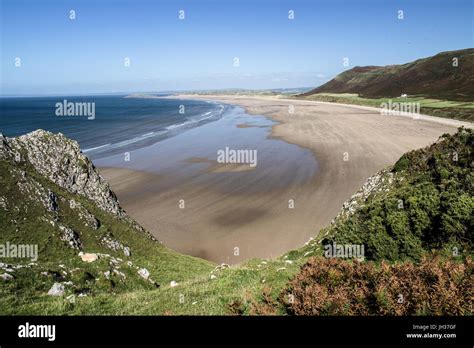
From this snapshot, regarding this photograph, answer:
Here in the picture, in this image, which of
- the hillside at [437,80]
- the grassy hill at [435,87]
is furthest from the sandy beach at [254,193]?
the hillside at [437,80]

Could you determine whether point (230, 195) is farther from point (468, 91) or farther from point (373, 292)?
point (468, 91)

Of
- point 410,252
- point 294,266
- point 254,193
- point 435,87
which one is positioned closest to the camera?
point 410,252

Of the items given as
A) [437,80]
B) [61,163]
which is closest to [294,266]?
[61,163]

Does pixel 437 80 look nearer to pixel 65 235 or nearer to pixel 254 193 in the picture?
pixel 254 193

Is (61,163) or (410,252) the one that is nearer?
(410,252)

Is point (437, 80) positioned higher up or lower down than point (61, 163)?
higher up

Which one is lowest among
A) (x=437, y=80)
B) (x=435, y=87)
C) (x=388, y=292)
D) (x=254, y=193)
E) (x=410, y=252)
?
(x=254, y=193)

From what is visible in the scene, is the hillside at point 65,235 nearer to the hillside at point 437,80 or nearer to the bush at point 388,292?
the bush at point 388,292

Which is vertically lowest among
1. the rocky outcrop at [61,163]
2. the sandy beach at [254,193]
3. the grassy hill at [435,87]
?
the sandy beach at [254,193]
